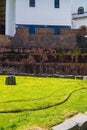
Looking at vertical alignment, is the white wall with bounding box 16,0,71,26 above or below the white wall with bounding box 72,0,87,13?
below

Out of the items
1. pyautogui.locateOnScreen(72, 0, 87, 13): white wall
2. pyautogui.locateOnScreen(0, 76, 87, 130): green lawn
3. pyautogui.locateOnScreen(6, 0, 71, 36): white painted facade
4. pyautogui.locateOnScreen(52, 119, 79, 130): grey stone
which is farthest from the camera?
pyautogui.locateOnScreen(72, 0, 87, 13): white wall

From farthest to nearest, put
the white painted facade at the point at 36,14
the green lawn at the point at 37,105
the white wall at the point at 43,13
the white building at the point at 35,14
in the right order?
the white wall at the point at 43,13, the white painted facade at the point at 36,14, the white building at the point at 35,14, the green lawn at the point at 37,105

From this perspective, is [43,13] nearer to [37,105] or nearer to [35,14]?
[35,14]

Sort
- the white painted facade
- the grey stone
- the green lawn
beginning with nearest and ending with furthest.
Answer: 1. the grey stone
2. the green lawn
3. the white painted facade

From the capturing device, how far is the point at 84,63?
23641mm

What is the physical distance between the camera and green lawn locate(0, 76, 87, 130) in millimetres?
8703

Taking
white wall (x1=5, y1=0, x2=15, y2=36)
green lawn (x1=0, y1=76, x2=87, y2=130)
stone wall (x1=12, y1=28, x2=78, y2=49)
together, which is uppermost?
white wall (x1=5, y1=0, x2=15, y2=36)

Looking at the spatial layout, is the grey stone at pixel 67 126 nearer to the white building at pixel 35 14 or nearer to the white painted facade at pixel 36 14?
the white building at pixel 35 14

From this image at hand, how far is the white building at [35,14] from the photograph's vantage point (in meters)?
34.8

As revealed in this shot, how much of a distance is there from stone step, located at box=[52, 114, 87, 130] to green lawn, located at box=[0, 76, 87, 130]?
29 centimetres

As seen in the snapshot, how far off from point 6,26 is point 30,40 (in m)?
6.53

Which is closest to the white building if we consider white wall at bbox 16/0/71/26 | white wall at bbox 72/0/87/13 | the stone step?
white wall at bbox 16/0/71/26

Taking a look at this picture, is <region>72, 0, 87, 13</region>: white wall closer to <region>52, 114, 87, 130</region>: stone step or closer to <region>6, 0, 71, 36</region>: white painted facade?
<region>6, 0, 71, 36</region>: white painted facade

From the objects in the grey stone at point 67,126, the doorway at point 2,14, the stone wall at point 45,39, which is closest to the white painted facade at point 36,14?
the doorway at point 2,14
